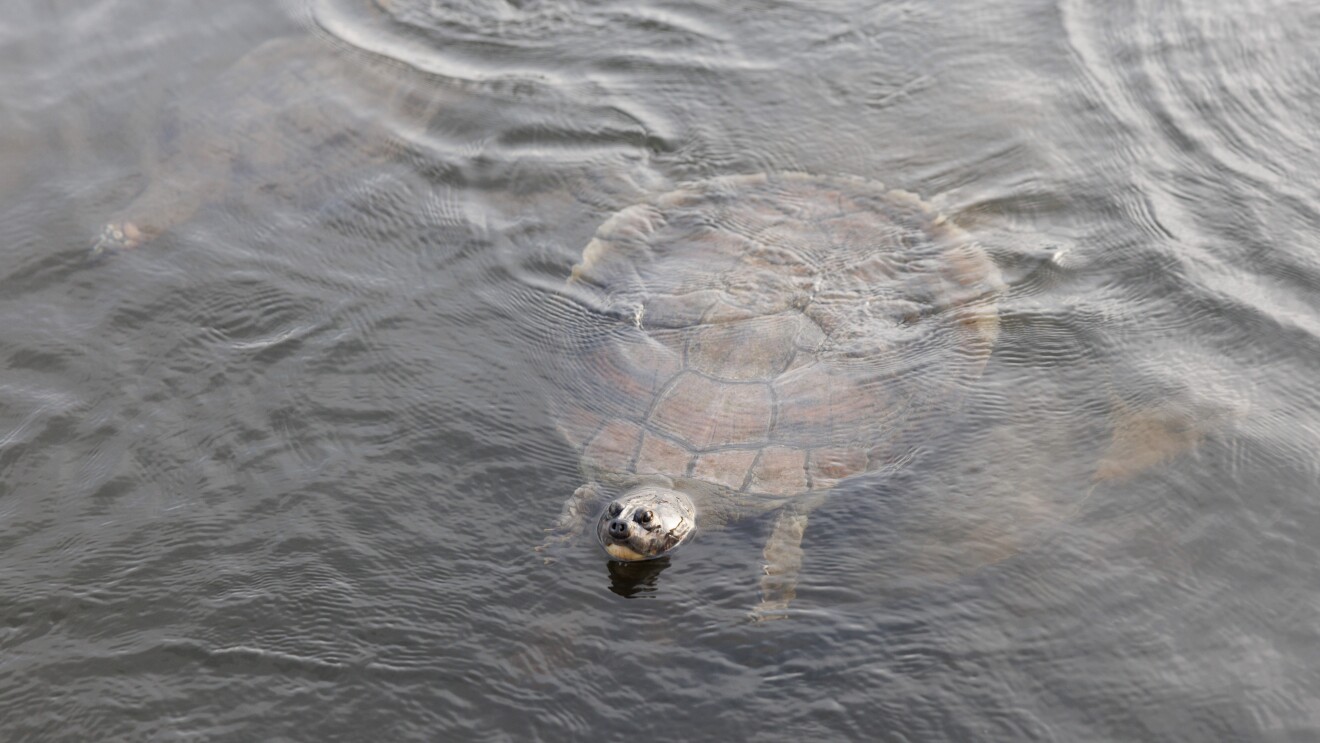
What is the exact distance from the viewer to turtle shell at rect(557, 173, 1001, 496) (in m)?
4.82

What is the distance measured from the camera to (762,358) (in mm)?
4973

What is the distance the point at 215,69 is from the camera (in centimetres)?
779

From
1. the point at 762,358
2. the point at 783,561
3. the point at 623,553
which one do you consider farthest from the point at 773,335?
the point at 623,553

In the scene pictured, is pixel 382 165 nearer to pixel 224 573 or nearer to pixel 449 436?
pixel 449 436

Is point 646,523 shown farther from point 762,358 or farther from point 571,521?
point 762,358

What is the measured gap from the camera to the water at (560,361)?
418 cm

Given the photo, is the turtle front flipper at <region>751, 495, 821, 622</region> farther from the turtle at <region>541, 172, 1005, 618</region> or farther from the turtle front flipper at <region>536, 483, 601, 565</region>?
the turtle front flipper at <region>536, 483, 601, 565</region>

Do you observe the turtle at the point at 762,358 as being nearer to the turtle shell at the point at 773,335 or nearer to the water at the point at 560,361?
the turtle shell at the point at 773,335

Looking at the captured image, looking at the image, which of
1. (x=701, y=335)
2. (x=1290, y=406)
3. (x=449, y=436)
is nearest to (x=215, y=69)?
(x=449, y=436)

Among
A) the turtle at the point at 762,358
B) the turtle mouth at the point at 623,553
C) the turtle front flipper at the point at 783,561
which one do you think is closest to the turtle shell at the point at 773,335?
the turtle at the point at 762,358

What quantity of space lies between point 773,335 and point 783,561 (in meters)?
1.04

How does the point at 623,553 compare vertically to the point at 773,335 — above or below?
below

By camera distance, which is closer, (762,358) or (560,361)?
(762,358)

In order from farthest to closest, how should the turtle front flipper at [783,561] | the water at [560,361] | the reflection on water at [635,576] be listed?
the reflection on water at [635,576] → the turtle front flipper at [783,561] → the water at [560,361]
